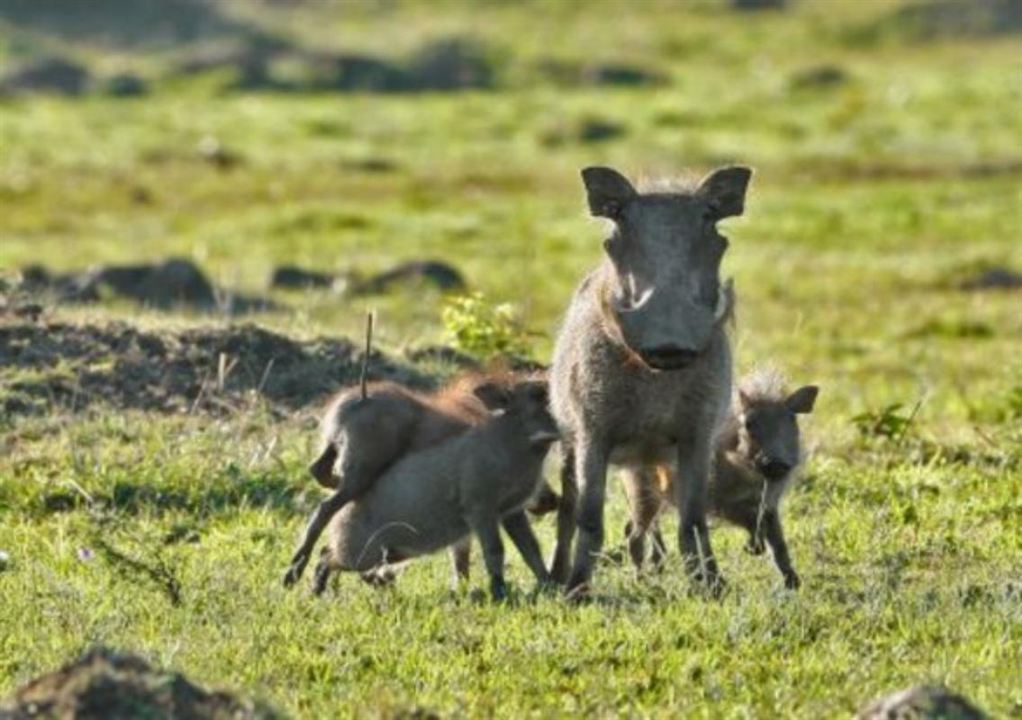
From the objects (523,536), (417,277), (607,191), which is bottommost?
(417,277)

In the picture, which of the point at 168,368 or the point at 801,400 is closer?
the point at 801,400

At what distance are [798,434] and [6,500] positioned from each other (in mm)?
4294

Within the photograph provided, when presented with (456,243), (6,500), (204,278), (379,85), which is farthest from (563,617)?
(379,85)

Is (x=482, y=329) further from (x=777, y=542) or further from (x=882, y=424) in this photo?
(x=777, y=542)

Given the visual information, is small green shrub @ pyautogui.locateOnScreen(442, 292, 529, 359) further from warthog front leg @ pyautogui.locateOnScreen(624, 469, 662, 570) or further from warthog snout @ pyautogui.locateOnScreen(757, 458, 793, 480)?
warthog snout @ pyautogui.locateOnScreen(757, 458, 793, 480)

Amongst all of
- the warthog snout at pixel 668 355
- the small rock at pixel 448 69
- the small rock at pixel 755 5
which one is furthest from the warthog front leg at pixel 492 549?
the small rock at pixel 755 5

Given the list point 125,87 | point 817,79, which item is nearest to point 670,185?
point 817,79

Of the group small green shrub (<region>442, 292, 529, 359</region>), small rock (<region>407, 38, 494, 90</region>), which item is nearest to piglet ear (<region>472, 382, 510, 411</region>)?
small green shrub (<region>442, 292, 529, 359</region>)

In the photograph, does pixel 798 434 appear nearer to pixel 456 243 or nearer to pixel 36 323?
pixel 36 323

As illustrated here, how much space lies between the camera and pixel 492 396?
1117 centimetres

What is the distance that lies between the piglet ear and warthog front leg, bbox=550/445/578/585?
1.41 ft

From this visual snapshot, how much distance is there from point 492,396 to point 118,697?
4088 mm

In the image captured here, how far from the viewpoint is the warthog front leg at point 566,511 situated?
11.5m

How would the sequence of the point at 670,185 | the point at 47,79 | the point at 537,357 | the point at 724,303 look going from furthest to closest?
the point at 47,79, the point at 537,357, the point at 670,185, the point at 724,303
